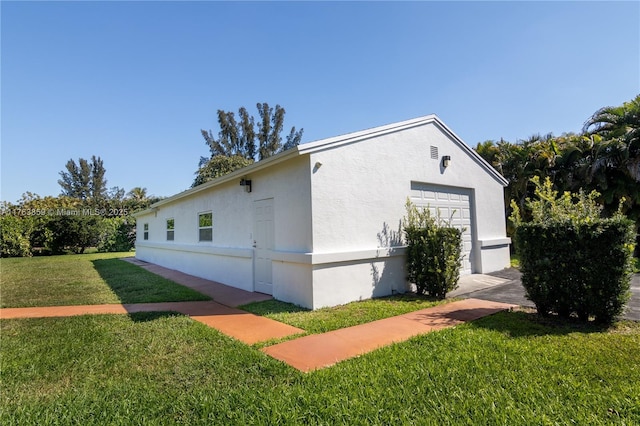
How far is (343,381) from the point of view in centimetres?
329

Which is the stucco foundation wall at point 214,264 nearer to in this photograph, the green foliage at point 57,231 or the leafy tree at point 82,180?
the green foliage at point 57,231

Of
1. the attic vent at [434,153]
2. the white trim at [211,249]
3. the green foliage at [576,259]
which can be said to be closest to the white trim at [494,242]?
the attic vent at [434,153]

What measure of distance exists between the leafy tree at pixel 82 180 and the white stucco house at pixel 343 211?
52152mm

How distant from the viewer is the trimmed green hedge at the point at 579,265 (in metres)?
4.71

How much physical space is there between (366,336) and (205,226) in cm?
843

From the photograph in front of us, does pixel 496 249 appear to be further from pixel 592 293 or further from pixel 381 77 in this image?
pixel 381 77

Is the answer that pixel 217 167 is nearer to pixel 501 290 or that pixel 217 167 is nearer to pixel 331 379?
pixel 501 290

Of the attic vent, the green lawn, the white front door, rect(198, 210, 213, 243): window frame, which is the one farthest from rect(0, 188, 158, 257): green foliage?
the attic vent

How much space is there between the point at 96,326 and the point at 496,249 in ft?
37.9

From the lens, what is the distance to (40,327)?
5.75m

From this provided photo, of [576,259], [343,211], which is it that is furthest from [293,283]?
[576,259]

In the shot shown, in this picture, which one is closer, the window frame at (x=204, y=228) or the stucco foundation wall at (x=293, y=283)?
the stucco foundation wall at (x=293, y=283)

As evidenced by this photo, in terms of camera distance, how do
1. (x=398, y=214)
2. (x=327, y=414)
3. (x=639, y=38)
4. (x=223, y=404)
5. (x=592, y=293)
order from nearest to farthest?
(x=327, y=414), (x=223, y=404), (x=592, y=293), (x=398, y=214), (x=639, y=38)

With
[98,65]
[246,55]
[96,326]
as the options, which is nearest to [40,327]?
[96,326]
